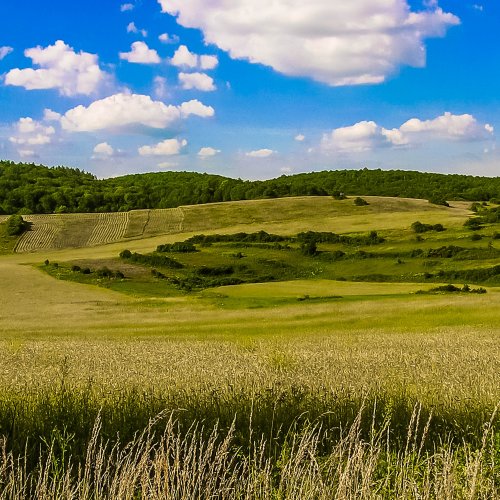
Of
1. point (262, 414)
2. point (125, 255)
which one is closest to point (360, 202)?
point (125, 255)

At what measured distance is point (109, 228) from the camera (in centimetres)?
13500

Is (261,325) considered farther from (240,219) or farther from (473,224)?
(240,219)

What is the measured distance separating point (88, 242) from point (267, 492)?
124 metres

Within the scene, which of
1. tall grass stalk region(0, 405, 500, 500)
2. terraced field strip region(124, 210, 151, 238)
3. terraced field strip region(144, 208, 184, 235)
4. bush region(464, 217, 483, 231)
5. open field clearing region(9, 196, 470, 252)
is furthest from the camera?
terraced field strip region(144, 208, 184, 235)

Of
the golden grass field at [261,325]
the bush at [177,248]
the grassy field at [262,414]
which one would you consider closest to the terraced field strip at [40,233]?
the golden grass field at [261,325]

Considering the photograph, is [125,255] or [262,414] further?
[125,255]

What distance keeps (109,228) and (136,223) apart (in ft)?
24.1

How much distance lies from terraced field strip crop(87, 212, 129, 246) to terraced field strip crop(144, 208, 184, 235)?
5.45 m

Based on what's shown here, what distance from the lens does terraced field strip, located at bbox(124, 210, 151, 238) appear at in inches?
5207

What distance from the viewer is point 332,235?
12238 centimetres

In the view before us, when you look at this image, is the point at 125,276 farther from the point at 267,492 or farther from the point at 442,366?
the point at 267,492

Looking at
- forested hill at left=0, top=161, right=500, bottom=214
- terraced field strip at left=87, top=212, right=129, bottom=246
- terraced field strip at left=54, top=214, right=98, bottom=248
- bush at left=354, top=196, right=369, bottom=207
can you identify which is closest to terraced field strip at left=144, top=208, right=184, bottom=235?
terraced field strip at left=87, top=212, right=129, bottom=246

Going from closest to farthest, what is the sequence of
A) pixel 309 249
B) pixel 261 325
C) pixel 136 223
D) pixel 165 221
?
pixel 261 325 < pixel 309 249 < pixel 136 223 < pixel 165 221

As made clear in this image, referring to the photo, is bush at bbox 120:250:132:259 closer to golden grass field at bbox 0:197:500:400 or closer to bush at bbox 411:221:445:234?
golden grass field at bbox 0:197:500:400
